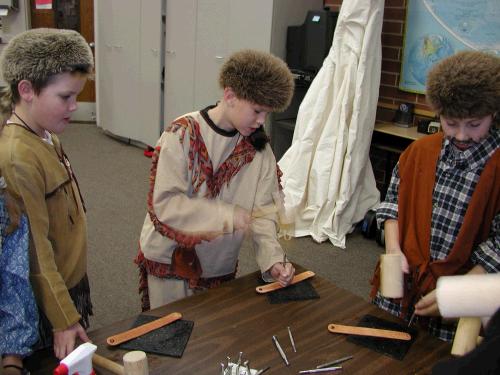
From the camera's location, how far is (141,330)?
52.3 inches

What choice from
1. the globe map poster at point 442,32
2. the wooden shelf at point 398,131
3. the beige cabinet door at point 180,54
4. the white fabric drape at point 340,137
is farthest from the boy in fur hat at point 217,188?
the beige cabinet door at point 180,54

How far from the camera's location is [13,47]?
1.34 meters

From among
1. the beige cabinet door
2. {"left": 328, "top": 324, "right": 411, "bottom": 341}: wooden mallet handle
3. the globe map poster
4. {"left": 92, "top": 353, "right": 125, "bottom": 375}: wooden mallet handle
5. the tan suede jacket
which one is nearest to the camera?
{"left": 92, "top": 353, "right": 125, "bottom": 375}: wooden mallet handle

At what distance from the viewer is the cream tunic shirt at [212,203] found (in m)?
1.58

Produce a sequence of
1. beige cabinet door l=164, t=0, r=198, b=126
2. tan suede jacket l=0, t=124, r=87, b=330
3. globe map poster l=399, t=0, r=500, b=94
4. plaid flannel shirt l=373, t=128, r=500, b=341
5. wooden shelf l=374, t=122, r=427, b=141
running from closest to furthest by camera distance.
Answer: tan suede jacket l=0, t=124, r=87, b=330
plaid flannel shirt l=373, t=128, r=500, b=341
globe map poster l=399, t=0, r=500, b=94
wooden shelf l=374, t=122, r=427, b=141
beige cabinet door l=164, t=0, r=198, b=126

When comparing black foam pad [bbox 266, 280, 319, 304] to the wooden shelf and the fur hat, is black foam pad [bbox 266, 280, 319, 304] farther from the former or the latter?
the wooden shelf

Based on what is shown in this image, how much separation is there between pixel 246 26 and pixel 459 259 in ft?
11.3

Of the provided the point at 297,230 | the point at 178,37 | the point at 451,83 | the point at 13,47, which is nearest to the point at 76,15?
the point at 178,37

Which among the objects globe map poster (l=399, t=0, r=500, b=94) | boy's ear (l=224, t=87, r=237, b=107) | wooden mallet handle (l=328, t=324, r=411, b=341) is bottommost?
wooden mallet handle (l=328, t=324, r=411, b=341)

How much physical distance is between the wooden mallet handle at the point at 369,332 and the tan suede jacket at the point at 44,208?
713mm

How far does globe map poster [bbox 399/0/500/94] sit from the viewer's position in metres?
3.58

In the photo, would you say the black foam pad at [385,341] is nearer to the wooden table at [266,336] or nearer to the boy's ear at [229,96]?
the wooden table at [266,336]

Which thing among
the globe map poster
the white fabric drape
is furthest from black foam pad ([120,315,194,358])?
the globe map poster

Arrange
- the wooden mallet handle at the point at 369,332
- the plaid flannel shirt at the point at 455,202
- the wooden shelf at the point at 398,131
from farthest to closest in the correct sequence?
the wooden shelf at the point at 398,131 < the plaid flannel shirt at the point at 455,202 < the wooden mallet handle at the point at 369,332
